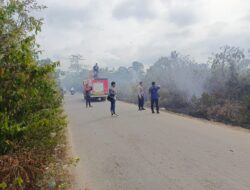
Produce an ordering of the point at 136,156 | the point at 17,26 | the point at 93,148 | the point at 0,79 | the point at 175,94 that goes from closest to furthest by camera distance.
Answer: the point at 0,79
the point at 17,26
the point at 136,156
the point at 93,148
the point at 175,94

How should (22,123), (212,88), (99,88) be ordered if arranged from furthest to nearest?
1. (99,88)
2. (212,88)
3. (22,123)

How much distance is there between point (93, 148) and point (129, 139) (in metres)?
1.37

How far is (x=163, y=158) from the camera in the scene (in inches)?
274

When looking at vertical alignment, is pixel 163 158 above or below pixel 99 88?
below

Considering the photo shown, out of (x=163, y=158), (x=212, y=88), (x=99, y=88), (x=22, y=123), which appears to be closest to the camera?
(x=22, y=123)

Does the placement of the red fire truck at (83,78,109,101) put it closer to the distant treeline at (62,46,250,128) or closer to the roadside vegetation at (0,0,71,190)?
the distant treeline at (62,46,250,128)

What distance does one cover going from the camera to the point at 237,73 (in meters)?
20.3

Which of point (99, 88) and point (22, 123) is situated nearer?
point (22, 123)

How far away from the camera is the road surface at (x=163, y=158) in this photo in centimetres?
536

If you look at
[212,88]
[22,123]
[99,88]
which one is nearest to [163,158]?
[22,123]

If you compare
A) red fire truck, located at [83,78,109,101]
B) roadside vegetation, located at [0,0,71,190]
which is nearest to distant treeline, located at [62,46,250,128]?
red fire truck, located at [83,78,109,101]

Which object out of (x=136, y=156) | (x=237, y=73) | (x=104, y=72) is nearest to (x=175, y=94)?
(x=237, y=73)

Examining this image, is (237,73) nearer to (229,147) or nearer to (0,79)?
(229,147)

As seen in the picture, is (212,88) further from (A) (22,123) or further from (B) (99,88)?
(A) (22,123)
